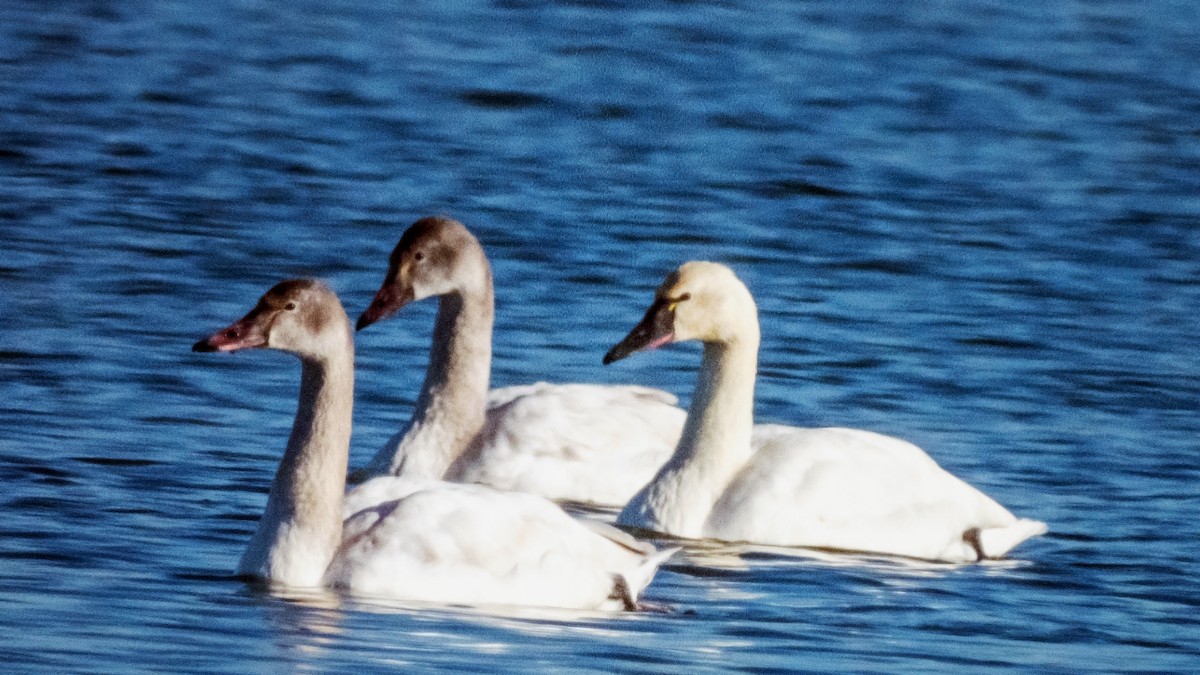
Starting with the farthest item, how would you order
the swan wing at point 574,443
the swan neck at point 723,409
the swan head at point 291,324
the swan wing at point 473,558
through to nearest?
the swan wing at point 574,443
the swan neck at point 723,409
the swan head at point 291,324
the swan wing at point 473,558

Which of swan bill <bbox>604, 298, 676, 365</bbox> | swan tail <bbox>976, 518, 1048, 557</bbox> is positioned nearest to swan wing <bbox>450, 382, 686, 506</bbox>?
swan bill <bbox>604, 298, 676, 365</bbox>

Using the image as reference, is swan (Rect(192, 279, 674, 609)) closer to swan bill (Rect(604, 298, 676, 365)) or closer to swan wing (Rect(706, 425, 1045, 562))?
swan wing (Rect(706, 425, 1045, 562))

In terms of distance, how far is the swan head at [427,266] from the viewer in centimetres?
1305

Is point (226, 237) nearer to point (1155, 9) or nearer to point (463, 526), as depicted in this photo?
point (463, 526)

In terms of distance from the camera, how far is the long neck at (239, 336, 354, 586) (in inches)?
391

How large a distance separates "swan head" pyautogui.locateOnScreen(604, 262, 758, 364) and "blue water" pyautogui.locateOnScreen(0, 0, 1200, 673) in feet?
3.20

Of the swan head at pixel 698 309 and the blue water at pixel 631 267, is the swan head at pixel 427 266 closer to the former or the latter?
the blue water at pixel 631 267

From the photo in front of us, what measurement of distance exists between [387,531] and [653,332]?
2432 mm

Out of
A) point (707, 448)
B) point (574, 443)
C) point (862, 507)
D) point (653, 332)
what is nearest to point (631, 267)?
point (574, 443)

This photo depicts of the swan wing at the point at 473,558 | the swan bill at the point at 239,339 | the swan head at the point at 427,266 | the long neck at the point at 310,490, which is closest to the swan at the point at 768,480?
the swan head at the point at 427,266

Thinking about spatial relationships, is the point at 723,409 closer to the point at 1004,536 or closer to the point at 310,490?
the point at 1004,536

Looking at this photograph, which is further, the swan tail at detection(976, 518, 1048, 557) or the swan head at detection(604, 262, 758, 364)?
the swan head at detection(604, 262, 758, 364)

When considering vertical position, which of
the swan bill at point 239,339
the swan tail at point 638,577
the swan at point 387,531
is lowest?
the swan tail at point 638,577

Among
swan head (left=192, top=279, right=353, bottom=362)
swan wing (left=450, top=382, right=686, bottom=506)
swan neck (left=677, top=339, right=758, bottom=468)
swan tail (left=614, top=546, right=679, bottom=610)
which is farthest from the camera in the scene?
swan wing (left=450, top=382, right=686, bottom=506)
